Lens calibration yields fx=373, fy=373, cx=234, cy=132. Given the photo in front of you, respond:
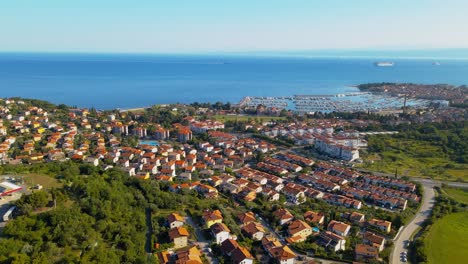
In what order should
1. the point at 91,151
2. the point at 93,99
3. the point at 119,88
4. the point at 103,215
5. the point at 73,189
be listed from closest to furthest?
the point at 103,215, the point at 73,189, the point at 91,151, the point at 93,99, the point at 119,88

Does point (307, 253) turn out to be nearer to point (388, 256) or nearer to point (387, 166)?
point (388, 256)

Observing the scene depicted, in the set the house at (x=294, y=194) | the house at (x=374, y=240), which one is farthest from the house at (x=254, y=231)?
the house at (x=294, y=194)

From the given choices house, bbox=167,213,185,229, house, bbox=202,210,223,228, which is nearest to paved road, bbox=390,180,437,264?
house, bbox=202,210,223,228

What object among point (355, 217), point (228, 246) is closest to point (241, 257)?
point (228, 246)

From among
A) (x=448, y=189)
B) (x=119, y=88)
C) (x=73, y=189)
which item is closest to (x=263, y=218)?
(x=73, y=189)

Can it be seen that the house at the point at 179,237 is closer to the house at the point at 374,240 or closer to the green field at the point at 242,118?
the house at the point at 374,240

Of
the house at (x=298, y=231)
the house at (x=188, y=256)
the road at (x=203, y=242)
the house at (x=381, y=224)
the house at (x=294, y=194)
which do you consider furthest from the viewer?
the house at (x=294, y=194)

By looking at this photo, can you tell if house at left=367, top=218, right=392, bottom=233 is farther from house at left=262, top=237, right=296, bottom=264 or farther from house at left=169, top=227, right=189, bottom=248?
house at left=169, top=227, right=189, bottom=248
